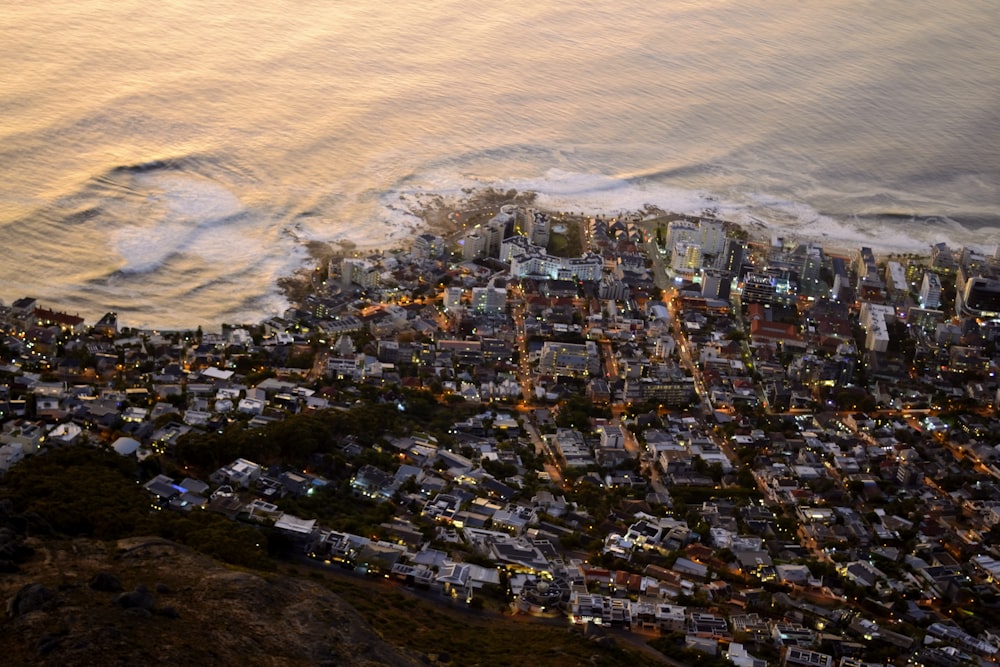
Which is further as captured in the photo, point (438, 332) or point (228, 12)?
point (228, 12)

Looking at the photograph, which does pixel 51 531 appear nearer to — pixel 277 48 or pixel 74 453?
pixel 74 453

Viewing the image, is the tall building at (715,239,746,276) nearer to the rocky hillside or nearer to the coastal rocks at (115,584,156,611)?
the rocky hillside

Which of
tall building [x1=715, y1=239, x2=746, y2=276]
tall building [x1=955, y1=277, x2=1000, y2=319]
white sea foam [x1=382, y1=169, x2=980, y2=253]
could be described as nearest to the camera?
tall building [x1=955, y1=277, x2=1000, y2=319]

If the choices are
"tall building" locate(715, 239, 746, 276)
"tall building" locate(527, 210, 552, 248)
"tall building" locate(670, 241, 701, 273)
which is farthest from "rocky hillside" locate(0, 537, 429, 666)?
"tall building" locate(715, 239, 746, 276)

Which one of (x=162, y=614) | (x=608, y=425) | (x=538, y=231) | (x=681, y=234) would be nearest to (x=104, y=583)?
(x=162, y=614)

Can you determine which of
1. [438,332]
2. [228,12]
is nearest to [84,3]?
[228,12]

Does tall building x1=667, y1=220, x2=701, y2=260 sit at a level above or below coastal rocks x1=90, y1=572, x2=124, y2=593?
above

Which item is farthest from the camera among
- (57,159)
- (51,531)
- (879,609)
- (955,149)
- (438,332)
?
(955,149)

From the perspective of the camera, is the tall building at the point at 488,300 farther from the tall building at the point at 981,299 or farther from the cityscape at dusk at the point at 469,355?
the tall building at the point at 981,299

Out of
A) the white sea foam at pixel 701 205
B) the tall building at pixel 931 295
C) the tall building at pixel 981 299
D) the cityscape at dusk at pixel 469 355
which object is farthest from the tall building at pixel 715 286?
the tall building at pixel 981 299
